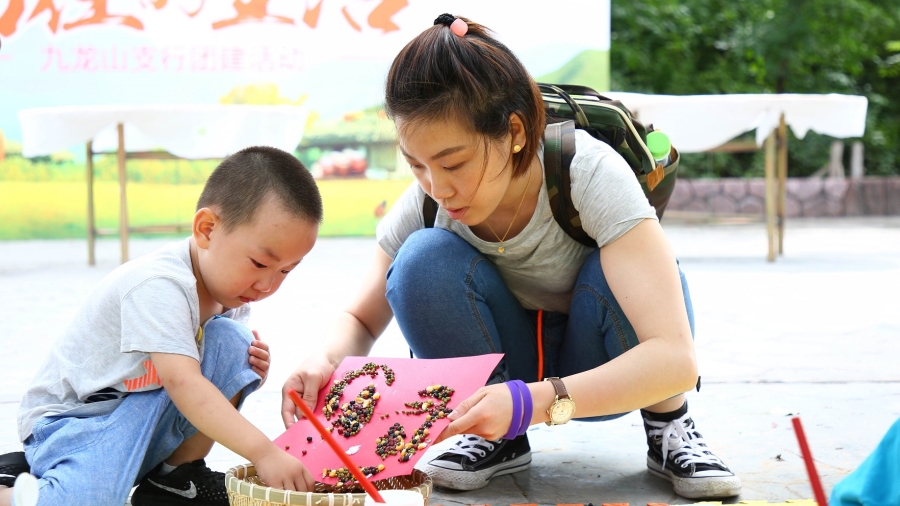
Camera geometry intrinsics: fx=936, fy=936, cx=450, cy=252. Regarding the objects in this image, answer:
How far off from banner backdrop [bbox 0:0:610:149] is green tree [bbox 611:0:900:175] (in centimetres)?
380

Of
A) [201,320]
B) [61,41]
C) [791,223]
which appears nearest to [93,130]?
[61,41]

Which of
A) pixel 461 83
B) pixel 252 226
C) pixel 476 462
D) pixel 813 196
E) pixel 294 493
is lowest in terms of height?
pixel 813 196

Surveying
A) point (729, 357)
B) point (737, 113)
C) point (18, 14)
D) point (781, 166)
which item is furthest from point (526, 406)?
point (18, 14)

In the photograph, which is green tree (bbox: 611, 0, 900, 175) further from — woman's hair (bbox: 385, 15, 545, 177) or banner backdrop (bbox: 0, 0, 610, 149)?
woman's hair (bbox: 385, 15, 545, 177)

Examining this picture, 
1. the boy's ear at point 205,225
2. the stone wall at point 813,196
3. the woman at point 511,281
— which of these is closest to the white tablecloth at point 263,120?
the woman at point 511,281

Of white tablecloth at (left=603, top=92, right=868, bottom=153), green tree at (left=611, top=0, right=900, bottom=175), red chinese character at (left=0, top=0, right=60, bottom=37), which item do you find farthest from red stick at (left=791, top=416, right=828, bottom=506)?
green tree at (left=611, top=0, right=900, bottom=175)

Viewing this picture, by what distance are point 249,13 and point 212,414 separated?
5.49 meters

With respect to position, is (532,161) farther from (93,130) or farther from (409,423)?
(93,130)

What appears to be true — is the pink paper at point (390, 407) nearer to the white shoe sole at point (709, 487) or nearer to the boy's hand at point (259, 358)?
the boy's hand at point (259, 358)

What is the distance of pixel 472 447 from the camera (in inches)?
67.5

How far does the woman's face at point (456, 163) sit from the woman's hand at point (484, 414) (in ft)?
1.08

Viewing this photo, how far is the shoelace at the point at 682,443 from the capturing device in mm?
1627

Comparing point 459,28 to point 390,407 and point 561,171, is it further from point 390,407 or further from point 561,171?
point 390,407

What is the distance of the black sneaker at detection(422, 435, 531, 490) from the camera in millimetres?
1664
